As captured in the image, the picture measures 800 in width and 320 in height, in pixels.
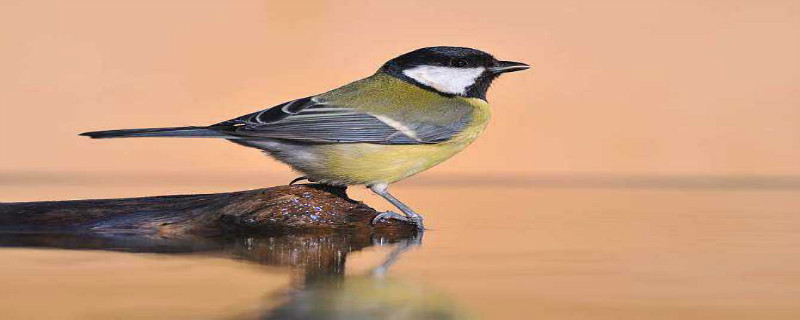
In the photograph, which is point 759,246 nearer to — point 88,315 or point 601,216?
point 601,216

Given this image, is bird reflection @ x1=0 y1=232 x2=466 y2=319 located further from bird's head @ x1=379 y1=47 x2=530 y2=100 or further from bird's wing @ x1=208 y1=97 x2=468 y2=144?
bird's head @ x1=379 y1=47 x2=530 y2=100

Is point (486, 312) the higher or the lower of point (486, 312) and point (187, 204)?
the lower

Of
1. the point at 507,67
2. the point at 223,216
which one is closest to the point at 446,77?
the point at 507,67

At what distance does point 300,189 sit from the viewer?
14.3 feet

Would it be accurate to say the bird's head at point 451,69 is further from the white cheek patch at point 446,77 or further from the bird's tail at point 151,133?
the bird's tail at point 151,133

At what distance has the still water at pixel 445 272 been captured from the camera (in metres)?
2.35

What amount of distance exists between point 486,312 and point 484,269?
0.83m

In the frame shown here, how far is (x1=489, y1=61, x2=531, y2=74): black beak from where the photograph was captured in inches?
185

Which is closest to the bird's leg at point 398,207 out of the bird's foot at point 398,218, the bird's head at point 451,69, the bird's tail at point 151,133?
the bird's foot at point 398,218

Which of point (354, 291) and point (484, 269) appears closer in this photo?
point (354, 291)

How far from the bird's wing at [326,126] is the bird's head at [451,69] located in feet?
0.92

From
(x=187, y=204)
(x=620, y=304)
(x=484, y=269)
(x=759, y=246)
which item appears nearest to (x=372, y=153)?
(x=187, y=204)

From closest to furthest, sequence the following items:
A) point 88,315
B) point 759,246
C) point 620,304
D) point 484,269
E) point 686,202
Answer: point 88,315 → point 620,304 → point 484,269 → point 759,246 → point 686,202

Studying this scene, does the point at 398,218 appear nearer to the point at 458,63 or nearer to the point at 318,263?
the point at 458,63
